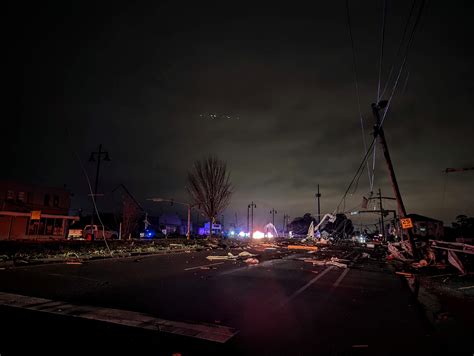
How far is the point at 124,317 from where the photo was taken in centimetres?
584

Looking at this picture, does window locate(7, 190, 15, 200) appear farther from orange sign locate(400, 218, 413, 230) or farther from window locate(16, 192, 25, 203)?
orange sign locate(400, 218, 413, 230)

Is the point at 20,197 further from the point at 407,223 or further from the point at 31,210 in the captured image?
the point at 407,223

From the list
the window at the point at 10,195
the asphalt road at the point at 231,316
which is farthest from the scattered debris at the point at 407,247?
the window at the point at 10,195

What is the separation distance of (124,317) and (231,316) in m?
2.18

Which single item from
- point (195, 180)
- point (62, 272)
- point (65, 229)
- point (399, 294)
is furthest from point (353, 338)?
point (65, 229)

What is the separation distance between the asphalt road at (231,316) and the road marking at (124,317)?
0.18 m

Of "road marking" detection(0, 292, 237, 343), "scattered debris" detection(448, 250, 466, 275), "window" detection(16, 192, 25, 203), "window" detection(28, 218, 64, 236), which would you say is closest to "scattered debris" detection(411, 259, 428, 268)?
"scattered debris" detection(448, 250, 466, 275)

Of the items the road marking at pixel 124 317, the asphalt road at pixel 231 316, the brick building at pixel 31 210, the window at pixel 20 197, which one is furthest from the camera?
the window at pixel 20 197

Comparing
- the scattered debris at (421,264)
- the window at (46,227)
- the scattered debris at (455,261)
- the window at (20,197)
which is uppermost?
the window at (20,197)

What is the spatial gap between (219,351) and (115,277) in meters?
8.06

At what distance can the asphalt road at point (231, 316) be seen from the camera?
4.49m

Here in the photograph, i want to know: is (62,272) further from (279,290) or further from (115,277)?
Answer: (279,290)

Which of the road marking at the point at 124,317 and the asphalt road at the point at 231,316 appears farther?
the road marking at the point at 124,317

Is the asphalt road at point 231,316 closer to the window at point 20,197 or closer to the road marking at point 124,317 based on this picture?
the road marking at point 124,317
